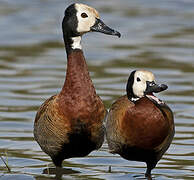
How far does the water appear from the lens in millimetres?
10602

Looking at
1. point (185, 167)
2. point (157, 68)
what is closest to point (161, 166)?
point (185, 167)

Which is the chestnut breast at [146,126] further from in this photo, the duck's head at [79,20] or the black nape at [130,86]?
the duck's head at [79,20]

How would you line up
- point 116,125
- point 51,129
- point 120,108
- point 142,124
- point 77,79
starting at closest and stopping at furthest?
point 142,124, point 116,125, point 120,108, point 51,129, point 77,79

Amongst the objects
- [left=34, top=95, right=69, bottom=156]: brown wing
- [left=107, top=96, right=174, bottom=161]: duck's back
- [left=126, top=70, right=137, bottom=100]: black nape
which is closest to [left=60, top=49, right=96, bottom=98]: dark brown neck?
[left=34, top=95, right=69, bottom=156]: brown wing

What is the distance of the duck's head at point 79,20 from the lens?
33.4 ft

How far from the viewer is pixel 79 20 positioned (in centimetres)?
1016

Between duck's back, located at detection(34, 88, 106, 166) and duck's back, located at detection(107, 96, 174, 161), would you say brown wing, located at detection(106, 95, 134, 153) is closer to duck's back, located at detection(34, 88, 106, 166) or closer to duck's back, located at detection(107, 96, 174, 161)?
duck's back, located at detection(107, 96, 174, 161)

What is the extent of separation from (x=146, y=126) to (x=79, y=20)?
1.56 metres

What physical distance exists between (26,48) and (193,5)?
222 inches

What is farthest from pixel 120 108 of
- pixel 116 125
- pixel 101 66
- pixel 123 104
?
pixel 101 66

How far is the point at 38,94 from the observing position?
14477mm

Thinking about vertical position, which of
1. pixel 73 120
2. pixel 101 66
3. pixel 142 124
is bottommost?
pixel 101 66

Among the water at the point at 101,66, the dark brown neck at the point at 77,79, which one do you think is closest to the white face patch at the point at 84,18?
the dark brown neck at the point at 77,79

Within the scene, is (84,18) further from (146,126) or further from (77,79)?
(146,126)
